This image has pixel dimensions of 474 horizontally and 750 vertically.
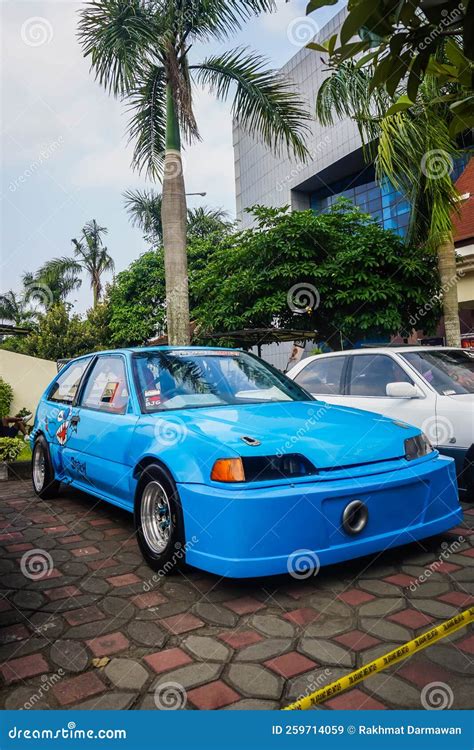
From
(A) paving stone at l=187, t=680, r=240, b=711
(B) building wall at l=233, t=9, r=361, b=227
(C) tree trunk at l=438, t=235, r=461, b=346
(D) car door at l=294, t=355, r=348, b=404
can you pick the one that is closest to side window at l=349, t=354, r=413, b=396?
(D) car door at l=294, t=355, r=348, b=404

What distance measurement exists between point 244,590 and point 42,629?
1060 mm

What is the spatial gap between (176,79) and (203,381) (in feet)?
24.7

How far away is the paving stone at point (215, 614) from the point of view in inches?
105

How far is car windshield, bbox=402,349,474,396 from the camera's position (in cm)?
507

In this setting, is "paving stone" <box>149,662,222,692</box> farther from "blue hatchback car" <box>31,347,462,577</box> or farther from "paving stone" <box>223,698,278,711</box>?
"blue hatchback car" <box>31,347,462,577</box>

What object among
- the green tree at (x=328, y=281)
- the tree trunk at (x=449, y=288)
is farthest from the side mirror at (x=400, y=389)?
the green tree at (x=328, y=281)

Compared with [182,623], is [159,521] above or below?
above

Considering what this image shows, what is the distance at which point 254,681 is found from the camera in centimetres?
212

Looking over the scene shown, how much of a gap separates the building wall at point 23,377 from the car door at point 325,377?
11.1m

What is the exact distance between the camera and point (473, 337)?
14938mm

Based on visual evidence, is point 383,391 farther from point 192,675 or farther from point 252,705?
point 252,705

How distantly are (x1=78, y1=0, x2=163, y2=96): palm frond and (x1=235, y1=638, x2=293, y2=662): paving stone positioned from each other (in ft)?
29.5

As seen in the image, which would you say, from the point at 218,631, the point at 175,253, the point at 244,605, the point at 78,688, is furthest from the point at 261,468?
the point at 175,253

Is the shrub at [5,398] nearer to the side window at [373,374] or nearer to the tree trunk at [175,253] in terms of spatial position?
the tree trunk at [175,253]
